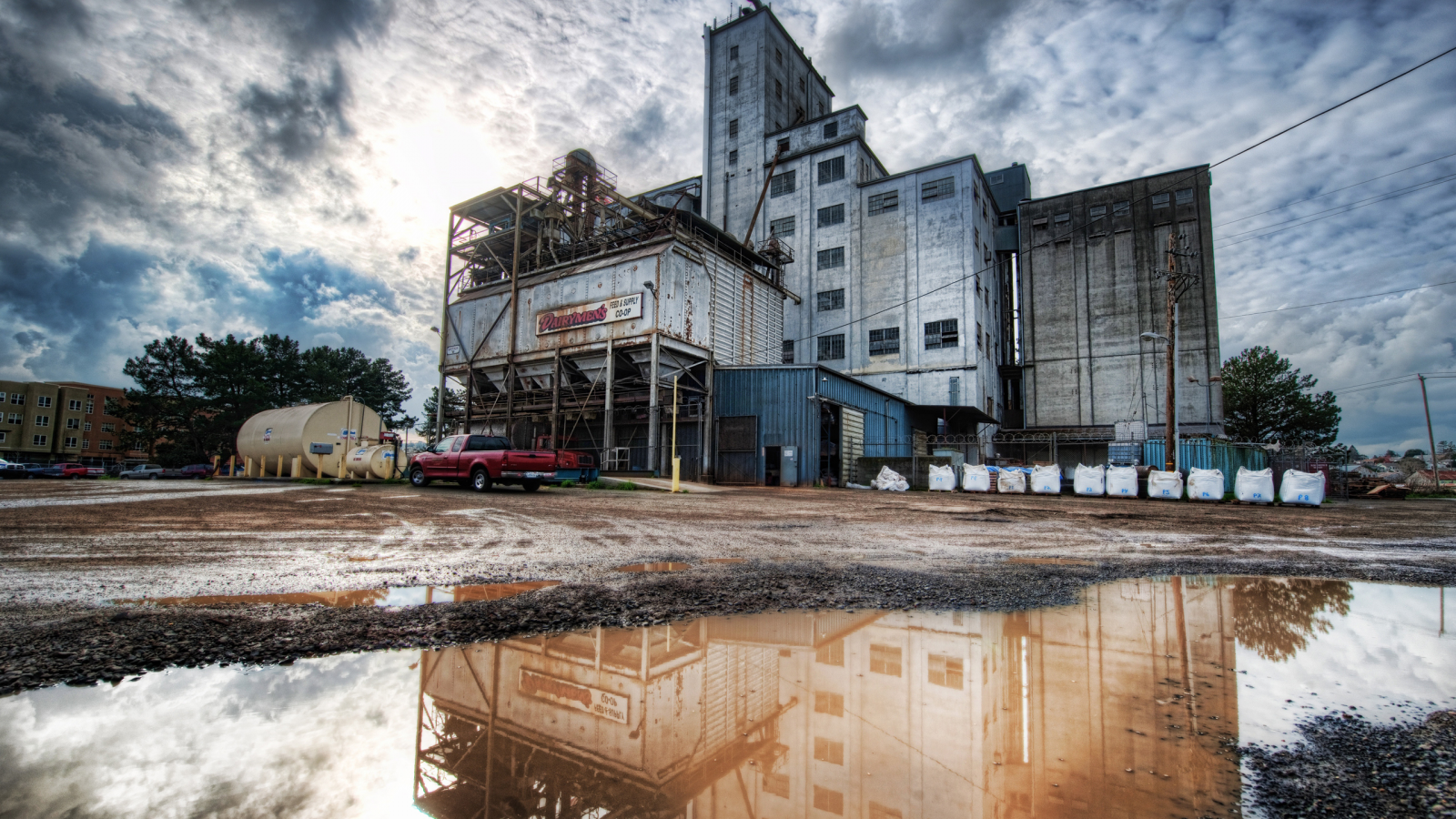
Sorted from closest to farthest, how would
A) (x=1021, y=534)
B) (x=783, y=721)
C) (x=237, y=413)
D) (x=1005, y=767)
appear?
1. (x=1005, y=767)
2. (x=783, y=721)
3. (x=1021, y=534)
4. (x=237, y=413)

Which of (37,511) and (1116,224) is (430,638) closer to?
(37,511)

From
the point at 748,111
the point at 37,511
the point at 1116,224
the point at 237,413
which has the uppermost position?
the point at 748,111

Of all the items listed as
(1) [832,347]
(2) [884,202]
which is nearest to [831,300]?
(1) [832,347]

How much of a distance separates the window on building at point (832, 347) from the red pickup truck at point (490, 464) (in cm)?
1961

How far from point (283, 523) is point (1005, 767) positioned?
9144 millimetres

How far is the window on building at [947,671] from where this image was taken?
246 cm

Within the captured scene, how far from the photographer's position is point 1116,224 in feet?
118

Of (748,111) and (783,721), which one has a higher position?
(748,111)

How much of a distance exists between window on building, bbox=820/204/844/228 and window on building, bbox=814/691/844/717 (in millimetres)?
34516

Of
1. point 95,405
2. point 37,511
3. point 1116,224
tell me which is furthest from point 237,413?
point 1116,224

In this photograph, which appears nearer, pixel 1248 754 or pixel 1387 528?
pixel 1248 754

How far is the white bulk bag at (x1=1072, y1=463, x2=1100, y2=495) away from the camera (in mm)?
20219

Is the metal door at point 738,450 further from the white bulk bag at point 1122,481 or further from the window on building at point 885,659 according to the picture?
the window on building at point 885,659

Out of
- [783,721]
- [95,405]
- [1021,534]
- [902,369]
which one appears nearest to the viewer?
[783,721]
